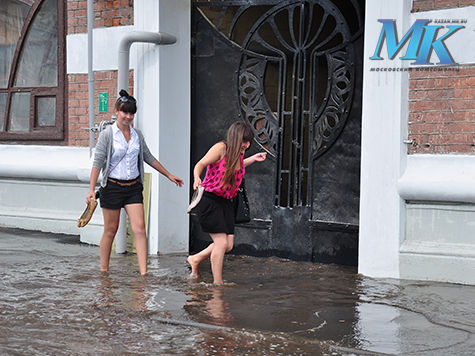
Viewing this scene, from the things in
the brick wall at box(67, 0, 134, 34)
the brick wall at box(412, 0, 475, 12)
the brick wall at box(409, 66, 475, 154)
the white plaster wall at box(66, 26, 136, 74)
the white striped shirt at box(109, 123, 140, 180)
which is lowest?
the white striped shirt at box(109, 123, 140, 180)

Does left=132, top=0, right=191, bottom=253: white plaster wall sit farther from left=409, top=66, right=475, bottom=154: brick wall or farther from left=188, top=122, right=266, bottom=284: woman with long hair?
left=409, top=66, right=475, bottom=154: brick wall

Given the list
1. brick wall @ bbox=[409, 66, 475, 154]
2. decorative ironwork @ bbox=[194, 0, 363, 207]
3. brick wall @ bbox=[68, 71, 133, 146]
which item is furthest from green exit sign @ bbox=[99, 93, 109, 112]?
brick wall @ bbox=[409, 66, 475, 154]

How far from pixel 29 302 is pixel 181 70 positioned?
388 centimetres

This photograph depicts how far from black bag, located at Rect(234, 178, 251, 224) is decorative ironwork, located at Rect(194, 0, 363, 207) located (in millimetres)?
1281

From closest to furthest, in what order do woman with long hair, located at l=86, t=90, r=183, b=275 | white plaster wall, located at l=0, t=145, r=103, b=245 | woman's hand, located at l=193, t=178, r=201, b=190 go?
woman's hand, located at l=193, t=178, r=201, b=190 → woman with long hair, located at l=86, t=90, r=183, b=275 → white plaster wall, located at l=0, t=145, r=103, b=245

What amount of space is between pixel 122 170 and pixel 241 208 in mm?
1140

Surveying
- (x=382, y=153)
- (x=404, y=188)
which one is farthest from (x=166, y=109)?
(x=404, y=188)

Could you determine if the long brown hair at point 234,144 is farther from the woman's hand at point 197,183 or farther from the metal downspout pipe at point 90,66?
the metal downspout pipe at point 90,66

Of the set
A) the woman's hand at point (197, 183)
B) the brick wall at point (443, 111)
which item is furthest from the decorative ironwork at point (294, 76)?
the woman's hand at point (197, 183)

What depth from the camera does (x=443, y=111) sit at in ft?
26.2

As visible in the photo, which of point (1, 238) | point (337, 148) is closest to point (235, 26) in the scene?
point (337, 148)

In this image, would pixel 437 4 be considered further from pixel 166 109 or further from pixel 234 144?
pixel 166 109

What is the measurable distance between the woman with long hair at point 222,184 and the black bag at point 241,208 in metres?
0.14

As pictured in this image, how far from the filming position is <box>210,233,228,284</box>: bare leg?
308 inches
